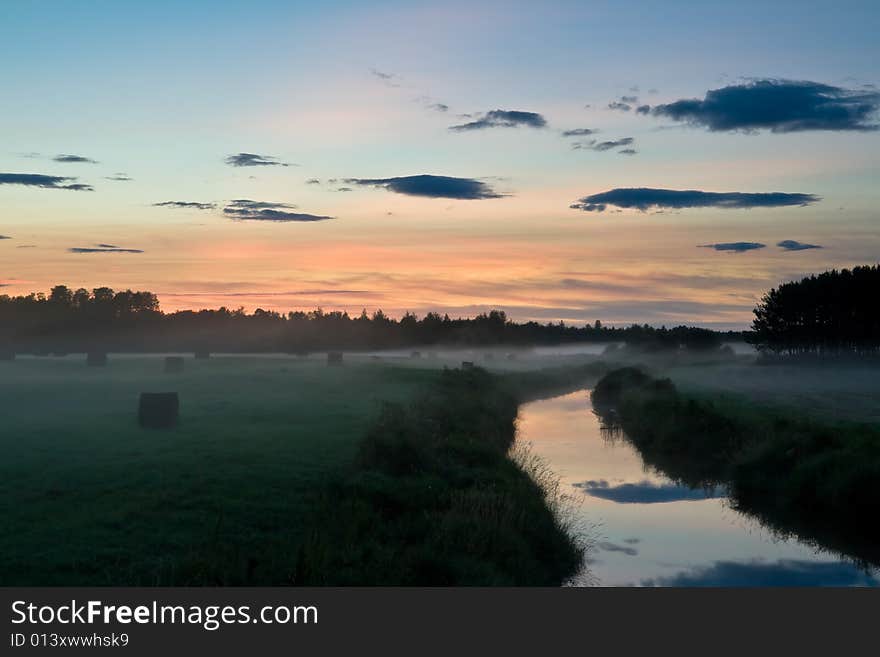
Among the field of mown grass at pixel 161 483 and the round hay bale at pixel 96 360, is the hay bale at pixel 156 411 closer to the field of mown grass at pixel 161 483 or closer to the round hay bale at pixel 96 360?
the field of mown grass at pixel 161 483

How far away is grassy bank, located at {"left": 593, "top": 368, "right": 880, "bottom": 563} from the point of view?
904 inches

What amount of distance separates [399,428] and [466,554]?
1008 centimetres

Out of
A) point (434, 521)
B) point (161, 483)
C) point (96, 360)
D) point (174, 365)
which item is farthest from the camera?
point (96, 360)

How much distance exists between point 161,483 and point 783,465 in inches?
816

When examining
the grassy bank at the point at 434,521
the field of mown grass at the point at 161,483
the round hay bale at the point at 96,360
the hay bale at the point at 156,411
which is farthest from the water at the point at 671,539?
the round hay bale at the point at 96,360

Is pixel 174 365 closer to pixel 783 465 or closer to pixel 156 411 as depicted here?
pixel 156 411

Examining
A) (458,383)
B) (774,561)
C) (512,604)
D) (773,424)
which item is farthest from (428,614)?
(458,383)

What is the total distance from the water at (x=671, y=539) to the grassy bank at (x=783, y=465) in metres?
0.97

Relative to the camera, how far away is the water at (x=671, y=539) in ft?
64.7

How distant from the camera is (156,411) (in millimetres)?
31016

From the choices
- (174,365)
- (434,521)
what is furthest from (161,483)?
(174,365)

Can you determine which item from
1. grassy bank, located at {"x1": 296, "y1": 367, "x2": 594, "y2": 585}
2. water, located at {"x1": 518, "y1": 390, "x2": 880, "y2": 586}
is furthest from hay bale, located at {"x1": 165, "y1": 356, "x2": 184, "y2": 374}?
grassy bank, located at {"x1": 296, "y1": 367, "x2": 594, "y2": 585}

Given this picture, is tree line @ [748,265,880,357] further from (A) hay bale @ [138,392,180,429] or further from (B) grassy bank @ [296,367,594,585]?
(A) hay bale @ [138,392,180,429]

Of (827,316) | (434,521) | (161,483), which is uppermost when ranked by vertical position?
(827,316)
